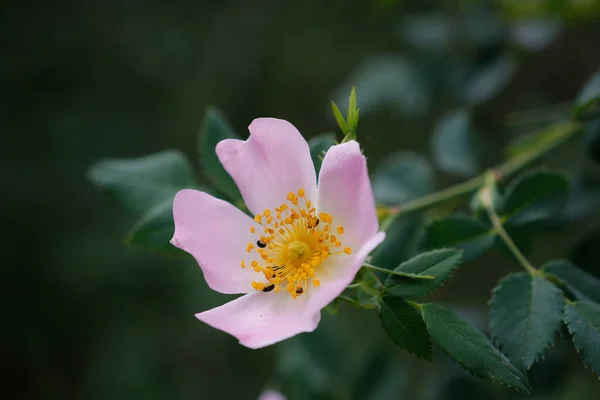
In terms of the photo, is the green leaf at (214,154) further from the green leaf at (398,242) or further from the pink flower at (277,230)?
the green leaf at (398,242)

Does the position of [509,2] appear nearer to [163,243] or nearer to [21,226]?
[163,243]

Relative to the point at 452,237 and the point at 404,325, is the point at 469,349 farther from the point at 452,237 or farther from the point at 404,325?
the point at 452,237

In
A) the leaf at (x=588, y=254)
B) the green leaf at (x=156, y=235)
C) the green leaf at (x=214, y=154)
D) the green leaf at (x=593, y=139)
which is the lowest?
the leaf at (x=588, y=254)

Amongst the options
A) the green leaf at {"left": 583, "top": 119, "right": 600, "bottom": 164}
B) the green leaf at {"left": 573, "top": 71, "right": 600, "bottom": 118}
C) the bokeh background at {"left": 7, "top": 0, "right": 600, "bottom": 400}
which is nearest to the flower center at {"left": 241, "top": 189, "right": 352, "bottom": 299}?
the green leaf at {"left": 573, "top": 71, "right": 600, "bottom": 118}

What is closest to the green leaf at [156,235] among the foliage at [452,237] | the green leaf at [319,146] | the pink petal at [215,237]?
the foliage at [452,237]

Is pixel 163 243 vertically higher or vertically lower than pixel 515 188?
higher

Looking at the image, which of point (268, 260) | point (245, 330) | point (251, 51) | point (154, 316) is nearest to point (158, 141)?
point (251, 51)

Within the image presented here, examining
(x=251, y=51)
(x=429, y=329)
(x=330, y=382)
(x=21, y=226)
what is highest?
(x=251, y=51)
